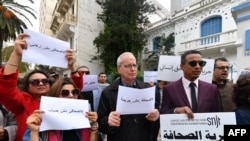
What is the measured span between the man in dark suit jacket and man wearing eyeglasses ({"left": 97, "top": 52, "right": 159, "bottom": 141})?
0.62 feet

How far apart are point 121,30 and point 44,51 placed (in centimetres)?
1915

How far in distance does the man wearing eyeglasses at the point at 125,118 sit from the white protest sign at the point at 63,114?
11.3 inches

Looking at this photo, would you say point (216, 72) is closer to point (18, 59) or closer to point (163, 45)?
point (18, 59)

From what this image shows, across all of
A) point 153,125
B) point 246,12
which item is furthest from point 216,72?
point 246,12

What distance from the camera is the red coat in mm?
2494

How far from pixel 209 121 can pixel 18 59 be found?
68.4 inches

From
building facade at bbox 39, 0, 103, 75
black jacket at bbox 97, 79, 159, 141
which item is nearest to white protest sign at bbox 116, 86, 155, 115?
black jacket at bbox 97, 79, 159, 141

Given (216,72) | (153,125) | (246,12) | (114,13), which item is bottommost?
(153,125)

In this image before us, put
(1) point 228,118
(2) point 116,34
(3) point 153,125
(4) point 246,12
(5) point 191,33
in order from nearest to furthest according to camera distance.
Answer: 1. (1) point 228,118
2. (3) point 153,125
3. (4) point 246,12
4. (5) point 191,33
5. (2) point 116,34

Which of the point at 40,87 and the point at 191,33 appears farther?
the point at 191,33

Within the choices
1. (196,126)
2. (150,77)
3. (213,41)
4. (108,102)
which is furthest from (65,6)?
(196,126)

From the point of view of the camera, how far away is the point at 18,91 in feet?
8.64

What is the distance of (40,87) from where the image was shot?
9.13 feet

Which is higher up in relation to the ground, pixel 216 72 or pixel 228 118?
pixel 216 72
